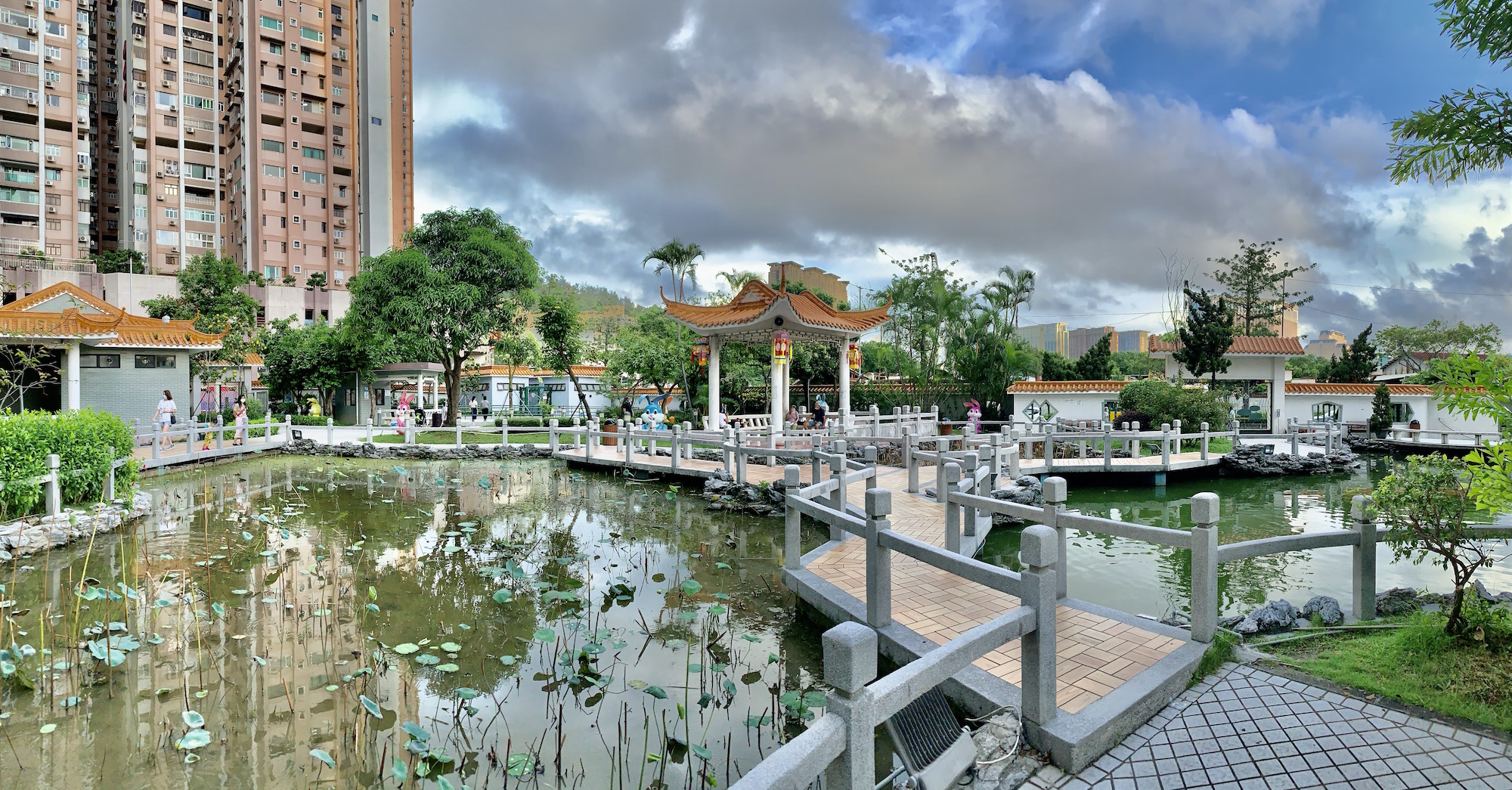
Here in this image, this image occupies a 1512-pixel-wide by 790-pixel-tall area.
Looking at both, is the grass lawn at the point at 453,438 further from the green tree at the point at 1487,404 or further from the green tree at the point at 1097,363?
the green tree at the point at 1097,363

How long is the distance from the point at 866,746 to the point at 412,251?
74.7 ft

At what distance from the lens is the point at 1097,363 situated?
96.1 ft

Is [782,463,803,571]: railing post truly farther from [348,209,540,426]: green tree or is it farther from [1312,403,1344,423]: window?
[1312,403,1344,423]: window

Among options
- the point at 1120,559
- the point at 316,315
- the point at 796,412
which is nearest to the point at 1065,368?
the point at 796,412

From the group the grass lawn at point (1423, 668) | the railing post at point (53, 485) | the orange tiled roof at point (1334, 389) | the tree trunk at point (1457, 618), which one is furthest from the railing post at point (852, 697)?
the orange tiled roof at point (1334, 389)

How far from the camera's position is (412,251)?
21672mm

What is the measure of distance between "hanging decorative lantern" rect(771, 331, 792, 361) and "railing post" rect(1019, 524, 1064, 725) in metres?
12.4

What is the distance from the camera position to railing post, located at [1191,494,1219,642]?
3.86m

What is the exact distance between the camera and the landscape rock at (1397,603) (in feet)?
15.8

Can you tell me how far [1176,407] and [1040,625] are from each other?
2053 centimetres

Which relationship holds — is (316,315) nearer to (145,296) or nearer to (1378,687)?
(145,296)

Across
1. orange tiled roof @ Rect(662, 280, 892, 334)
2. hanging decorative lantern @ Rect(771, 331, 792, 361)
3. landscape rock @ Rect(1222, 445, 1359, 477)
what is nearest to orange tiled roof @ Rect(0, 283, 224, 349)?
orange tiled roof @ Rect(662, 280, 892, 334)

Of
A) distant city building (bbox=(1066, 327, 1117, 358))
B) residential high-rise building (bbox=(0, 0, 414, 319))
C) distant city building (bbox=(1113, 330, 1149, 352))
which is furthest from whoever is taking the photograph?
distant city building (bbox=(1113, 330, 1149, 352))

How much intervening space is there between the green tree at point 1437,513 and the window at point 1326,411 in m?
26.7
